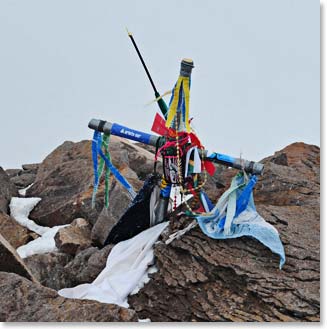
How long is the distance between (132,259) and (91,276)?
1.67 ft

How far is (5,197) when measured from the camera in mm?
7766

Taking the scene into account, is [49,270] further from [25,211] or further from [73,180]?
[73,180]

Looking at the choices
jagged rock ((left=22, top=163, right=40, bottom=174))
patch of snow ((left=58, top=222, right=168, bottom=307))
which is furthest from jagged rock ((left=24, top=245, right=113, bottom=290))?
jagged rock ((left=22, top=163, right=40, bottom=174))

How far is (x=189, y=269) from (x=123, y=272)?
657 millimetres

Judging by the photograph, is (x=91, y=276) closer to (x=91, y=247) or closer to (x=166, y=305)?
(x=91, y=247)

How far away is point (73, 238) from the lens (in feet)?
20.6

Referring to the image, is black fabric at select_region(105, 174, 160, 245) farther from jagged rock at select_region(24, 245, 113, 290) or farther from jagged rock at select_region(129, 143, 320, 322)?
jagged rock at select_region(129, 143, 320, 322)

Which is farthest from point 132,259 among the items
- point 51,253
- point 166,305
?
point 51,253

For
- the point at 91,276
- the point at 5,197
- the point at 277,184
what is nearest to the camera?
the point at 91,276

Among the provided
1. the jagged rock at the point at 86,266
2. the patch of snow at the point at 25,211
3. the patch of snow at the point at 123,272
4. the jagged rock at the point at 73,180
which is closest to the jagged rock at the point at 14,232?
the patch of snow at the point at 25,211

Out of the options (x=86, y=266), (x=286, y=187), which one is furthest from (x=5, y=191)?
(x=286, y=187)

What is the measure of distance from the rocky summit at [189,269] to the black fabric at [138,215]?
0.23 meters

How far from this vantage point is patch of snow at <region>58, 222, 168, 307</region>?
4.68m

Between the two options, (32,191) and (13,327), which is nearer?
(13,327)
